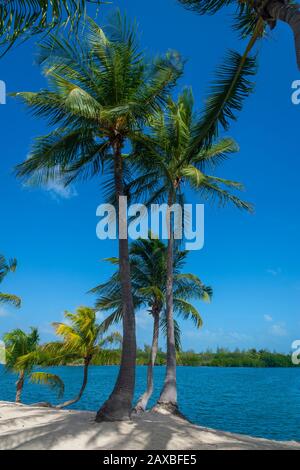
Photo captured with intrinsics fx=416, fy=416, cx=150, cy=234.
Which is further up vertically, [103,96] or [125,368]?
[103,96]

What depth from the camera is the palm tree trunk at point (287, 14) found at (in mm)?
6027

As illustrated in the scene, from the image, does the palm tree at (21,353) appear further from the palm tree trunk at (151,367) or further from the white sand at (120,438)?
the white sand at (120,438)

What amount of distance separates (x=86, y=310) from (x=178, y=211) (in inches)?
263

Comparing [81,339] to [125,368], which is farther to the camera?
[81,339]

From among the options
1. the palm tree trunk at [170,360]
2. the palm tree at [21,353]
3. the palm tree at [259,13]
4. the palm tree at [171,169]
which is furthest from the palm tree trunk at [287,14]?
the palm tree at [21,353]

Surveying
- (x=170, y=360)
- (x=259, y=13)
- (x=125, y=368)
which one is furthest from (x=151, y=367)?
(x=259, y=13)

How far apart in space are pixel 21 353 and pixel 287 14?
20440 mm

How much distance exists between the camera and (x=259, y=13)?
6809mm

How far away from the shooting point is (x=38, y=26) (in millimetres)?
3701

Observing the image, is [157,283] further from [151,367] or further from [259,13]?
[259,13]

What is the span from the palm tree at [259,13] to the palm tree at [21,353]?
17.3 m

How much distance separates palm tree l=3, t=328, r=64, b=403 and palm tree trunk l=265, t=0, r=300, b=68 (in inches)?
714

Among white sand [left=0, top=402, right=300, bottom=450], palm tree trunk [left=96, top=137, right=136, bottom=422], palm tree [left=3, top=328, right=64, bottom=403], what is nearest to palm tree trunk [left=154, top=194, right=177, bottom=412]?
palm tree trunk [left=96, top=137, right=136, bottom=422]
